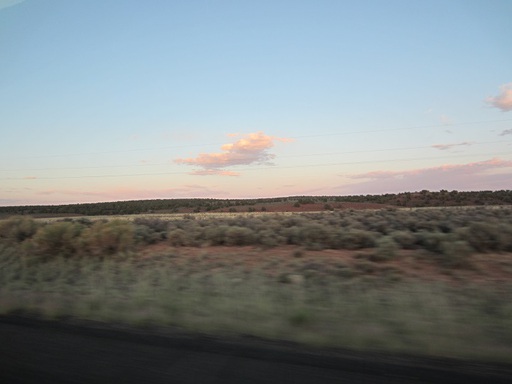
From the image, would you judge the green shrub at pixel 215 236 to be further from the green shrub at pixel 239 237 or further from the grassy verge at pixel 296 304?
the grassy verge at pixel 296 304

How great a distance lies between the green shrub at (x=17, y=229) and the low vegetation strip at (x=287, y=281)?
0.11 meters

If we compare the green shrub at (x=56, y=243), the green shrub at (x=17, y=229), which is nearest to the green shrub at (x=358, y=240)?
the green shrub at (x=56, y=243)

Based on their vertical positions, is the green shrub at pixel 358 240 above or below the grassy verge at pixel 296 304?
above

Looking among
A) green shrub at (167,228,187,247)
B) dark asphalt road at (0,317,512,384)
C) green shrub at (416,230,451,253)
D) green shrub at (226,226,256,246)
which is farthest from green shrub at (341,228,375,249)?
dark asphalt road at (0,317,512,384)

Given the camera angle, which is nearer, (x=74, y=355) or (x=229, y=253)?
(x=74, y=355)

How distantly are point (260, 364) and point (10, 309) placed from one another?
7.39m

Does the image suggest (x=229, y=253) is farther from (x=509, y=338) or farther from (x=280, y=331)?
(x=509, y=338)

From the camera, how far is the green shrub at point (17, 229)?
89.0 ft

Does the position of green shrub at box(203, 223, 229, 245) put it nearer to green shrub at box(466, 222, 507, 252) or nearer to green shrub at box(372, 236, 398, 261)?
green shrub at box(372, 236, 398, 261)

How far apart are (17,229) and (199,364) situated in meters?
26.5

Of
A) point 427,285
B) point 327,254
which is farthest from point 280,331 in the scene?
point 327,254

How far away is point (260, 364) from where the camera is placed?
5562 mm

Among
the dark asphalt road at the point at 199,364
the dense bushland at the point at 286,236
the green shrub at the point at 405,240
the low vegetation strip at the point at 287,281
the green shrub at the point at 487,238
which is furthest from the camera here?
the green shrub at the point at 405,240

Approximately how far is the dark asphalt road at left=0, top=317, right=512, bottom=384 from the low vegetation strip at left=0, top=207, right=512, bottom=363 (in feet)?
2.30
